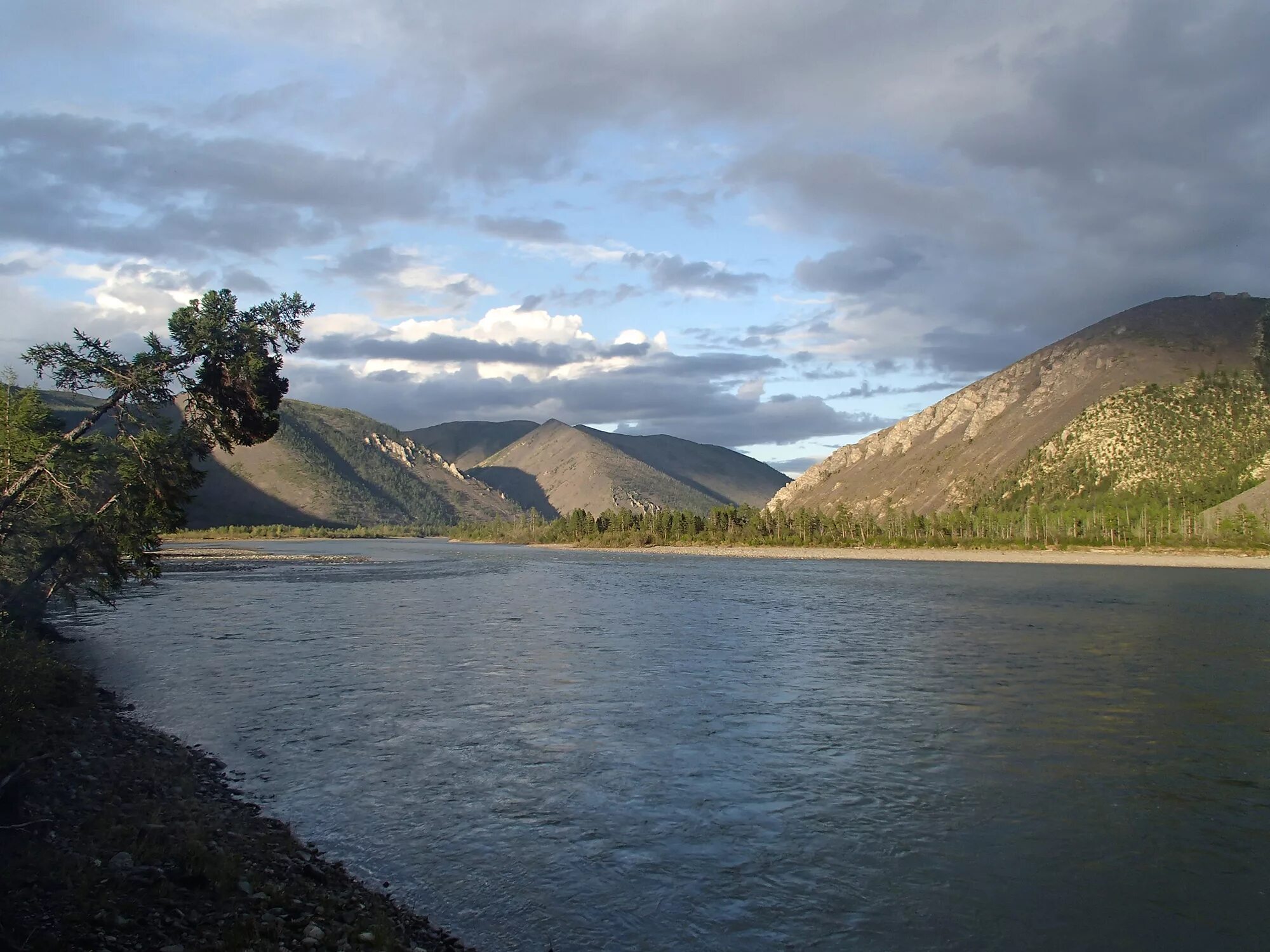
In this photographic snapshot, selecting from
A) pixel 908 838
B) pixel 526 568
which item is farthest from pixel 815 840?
pixel 526 568

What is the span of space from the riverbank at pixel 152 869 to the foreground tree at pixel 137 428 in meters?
8.54

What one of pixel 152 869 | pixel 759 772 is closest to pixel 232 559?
pixel 759 772

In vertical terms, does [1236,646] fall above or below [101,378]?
below

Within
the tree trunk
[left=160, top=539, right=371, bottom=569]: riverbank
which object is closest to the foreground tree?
the tree trunk

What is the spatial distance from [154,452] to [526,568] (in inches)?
4890

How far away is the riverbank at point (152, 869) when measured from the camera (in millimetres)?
11898

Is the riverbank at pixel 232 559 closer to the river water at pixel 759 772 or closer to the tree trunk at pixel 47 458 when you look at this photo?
the river water at pixel 759 772

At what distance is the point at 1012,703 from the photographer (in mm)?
34281

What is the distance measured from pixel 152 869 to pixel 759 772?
1586 centimetres

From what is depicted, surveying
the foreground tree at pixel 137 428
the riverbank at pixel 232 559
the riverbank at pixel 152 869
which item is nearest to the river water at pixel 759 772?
the riverbank at pixel 152 869

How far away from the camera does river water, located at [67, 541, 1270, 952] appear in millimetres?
15781

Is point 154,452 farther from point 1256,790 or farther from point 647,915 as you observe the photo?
point 1256,790

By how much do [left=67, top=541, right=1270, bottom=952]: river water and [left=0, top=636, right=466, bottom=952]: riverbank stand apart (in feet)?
4.49

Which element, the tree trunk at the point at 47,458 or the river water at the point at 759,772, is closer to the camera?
the river water at the point at 759,772
